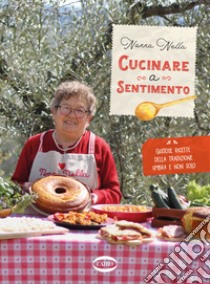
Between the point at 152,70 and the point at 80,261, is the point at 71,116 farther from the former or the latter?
the point at 80,261

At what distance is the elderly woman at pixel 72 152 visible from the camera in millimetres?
3768

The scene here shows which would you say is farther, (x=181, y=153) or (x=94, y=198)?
(x=94, y=198)

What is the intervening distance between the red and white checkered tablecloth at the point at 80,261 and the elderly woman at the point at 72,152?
2.91 ft

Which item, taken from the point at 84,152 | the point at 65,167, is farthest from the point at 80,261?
the point at 84,152

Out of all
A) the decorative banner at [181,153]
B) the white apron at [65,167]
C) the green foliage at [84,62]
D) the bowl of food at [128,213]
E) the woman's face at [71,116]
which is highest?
the green foliage at [84,62]

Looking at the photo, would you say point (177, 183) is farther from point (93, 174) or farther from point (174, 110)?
point (174, 110)

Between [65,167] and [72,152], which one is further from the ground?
[72,152]

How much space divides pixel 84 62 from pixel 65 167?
1.43 m

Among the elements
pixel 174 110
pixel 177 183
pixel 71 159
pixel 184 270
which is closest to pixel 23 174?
pixel 71 159

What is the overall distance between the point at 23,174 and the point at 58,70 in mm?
1309

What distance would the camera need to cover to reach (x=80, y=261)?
2.84 m

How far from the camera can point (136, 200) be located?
17.1 ft

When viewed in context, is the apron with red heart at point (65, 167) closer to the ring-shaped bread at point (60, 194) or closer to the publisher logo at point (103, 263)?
the ring-shaped bread at point (60, 194)

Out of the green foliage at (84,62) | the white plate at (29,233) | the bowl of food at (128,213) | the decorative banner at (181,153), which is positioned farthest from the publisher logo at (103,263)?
the green foliage at (84,62)
